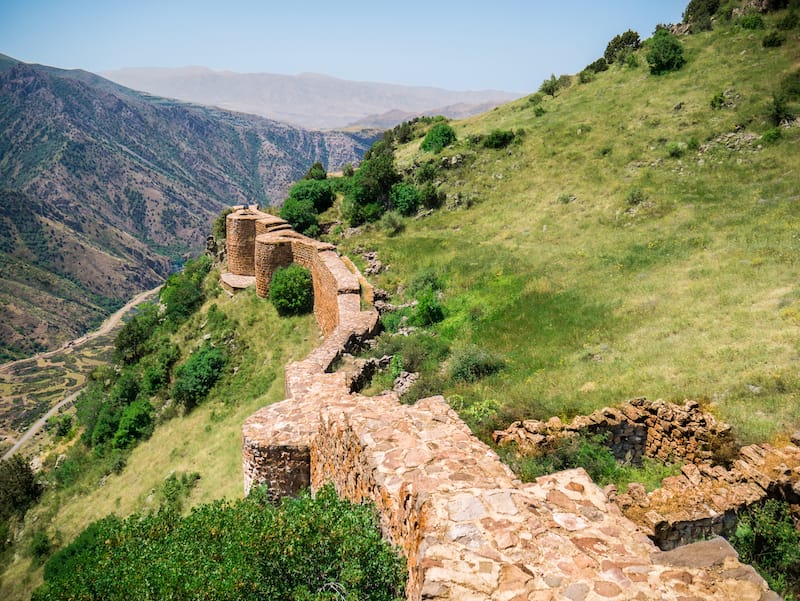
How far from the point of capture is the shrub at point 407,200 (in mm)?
28969

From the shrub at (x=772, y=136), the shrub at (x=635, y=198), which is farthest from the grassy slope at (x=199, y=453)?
the shrub at (x=772, y=136)

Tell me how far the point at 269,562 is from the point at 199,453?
11079 millimetres

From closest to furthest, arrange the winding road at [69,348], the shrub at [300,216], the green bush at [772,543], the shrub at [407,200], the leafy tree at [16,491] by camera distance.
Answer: the green bush at [772,543], the leafy tree at [16,491], the shrub at [407,200], the shrub at [300,216], the winding road at [69,348]

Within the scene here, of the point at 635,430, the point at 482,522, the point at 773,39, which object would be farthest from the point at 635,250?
the point at 773,39

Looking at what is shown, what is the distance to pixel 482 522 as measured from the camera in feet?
12.0

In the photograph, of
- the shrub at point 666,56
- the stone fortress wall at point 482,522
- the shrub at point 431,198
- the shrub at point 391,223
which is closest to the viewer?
the stone fortress wall at point 482,522

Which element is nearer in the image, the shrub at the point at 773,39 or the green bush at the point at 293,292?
the green bush at the point at 293,292

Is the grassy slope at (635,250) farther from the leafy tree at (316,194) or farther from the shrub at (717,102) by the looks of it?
the leafy tree at (316,194)

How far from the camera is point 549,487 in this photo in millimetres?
4566

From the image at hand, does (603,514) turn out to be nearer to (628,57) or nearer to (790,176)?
(790,176)

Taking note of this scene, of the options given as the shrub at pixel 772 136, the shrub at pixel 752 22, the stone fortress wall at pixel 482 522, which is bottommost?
the stone fortress wall at pixel 482 522

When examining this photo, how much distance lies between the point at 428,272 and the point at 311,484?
13283mm

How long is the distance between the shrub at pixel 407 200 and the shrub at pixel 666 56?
1758cm

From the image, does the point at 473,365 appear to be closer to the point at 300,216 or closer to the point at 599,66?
the point at 300,216
